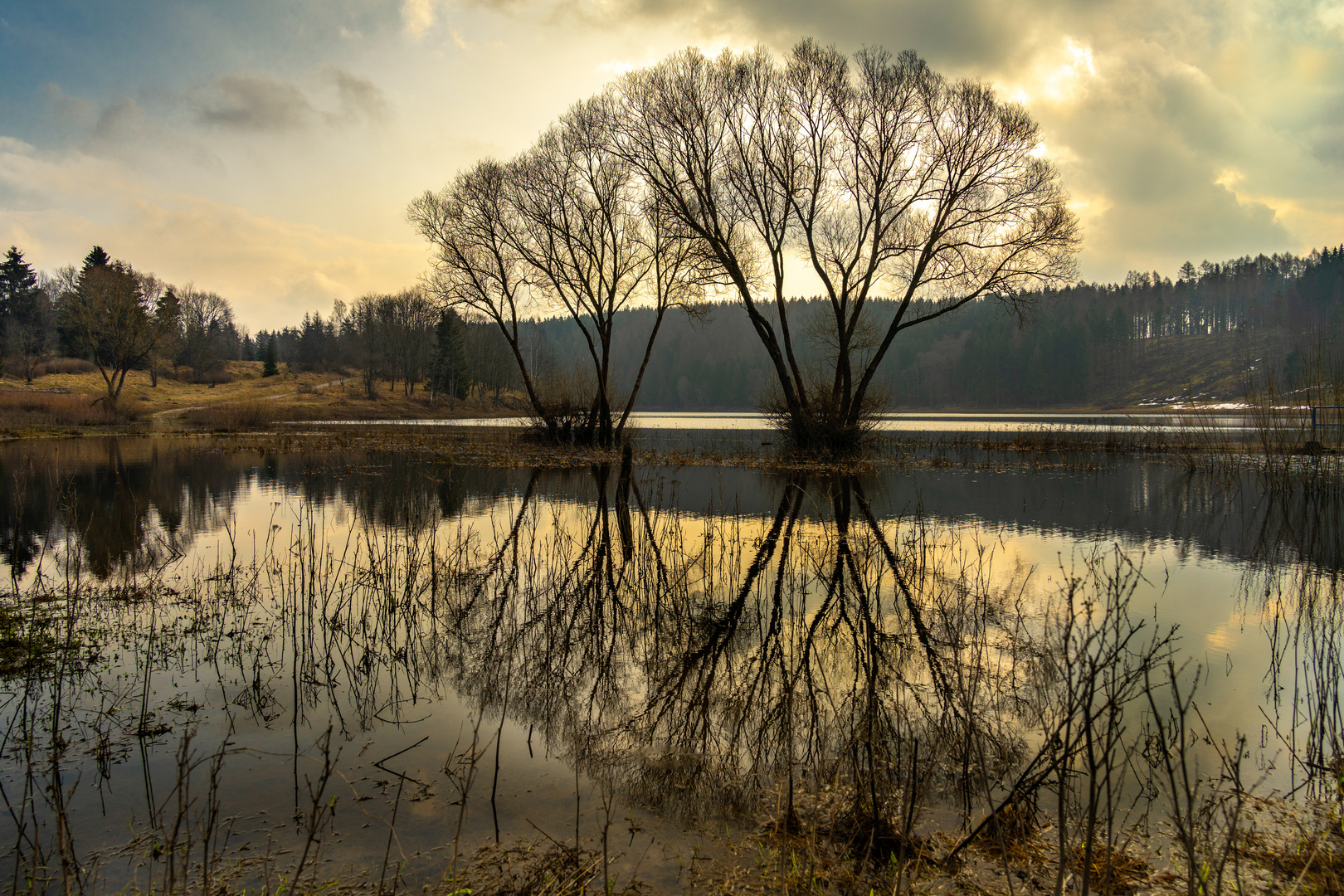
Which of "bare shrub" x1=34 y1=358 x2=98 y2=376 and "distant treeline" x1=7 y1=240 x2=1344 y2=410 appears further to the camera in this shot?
"distant treeline" x1=7 y1=240 x2=1344 y2=410

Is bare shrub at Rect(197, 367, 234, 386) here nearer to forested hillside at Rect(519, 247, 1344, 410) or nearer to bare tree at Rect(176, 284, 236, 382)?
bare tree at Rect(176, 284, 236, 382)

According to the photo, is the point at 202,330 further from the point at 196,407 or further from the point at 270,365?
the point at 196,407

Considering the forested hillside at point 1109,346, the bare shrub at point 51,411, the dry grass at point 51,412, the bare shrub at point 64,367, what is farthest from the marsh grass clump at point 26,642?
the forested hillside at point 1109,346

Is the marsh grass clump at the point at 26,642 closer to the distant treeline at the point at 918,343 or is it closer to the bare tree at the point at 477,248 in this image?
the bare tree at the point at 477,248

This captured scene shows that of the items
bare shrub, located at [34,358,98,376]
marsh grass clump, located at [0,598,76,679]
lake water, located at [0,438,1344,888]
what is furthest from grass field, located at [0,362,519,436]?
lake water, located at [0,438,1344,888]

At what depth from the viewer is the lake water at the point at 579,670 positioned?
3.71m

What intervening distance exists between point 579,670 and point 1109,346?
142 m

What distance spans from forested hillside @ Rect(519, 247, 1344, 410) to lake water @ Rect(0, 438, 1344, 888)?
85725 millimetres

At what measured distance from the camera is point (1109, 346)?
398 ft

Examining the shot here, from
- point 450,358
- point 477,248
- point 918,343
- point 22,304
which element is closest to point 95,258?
point 22,304

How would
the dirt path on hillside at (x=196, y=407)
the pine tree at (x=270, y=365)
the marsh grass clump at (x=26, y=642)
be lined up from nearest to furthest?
the marsh grass clump at (x=26, y=642) < the dirt path on hillside at (x=196, y=407) < the pine tree at (x=270, y=365)

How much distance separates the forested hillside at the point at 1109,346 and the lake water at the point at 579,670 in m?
85.7

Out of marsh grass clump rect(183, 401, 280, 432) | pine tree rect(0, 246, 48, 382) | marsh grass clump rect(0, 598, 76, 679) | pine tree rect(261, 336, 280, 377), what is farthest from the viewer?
pine tree rect(261, 336, 280, 377)

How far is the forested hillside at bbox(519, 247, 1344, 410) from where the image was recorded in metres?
110
